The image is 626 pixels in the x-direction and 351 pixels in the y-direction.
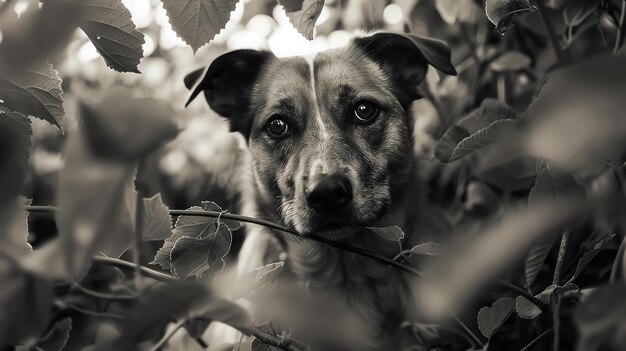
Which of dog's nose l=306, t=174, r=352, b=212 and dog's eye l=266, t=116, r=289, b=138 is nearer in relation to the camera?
dog's nose l=306, t=174, r=352, b=212

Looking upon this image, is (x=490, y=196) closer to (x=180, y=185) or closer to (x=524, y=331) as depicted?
(x=524, y=331)

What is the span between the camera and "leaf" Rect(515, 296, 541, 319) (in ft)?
3.22

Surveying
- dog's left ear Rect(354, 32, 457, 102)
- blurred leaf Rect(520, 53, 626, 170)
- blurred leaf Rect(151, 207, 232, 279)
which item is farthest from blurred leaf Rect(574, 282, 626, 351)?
dog's left ear Rect(354, 32, 457, 102)

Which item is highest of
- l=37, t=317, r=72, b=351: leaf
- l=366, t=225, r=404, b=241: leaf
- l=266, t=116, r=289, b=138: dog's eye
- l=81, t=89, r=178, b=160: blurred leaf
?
l=81, t=89, r=178, b=160: blurred leaf

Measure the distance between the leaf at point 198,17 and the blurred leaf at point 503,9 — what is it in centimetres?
55

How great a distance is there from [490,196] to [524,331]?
0.67 m

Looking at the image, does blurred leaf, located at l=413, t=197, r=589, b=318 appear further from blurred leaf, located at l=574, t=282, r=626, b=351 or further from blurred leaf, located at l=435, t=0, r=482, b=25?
blurred leaf, located at l=435, t=0, r=482, b=25

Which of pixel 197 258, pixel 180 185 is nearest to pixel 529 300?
pixel 197 258

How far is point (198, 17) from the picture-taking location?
3.16 ft

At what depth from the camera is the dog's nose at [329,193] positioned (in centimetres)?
217

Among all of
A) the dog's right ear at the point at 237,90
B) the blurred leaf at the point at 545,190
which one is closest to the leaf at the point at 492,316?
the blurred leaf at the point at 545,190

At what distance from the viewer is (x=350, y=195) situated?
223 cm

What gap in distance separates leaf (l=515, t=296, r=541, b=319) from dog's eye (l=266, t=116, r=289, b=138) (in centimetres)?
177

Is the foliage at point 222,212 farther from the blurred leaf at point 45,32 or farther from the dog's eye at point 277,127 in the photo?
the dog's eye at point 277,127
